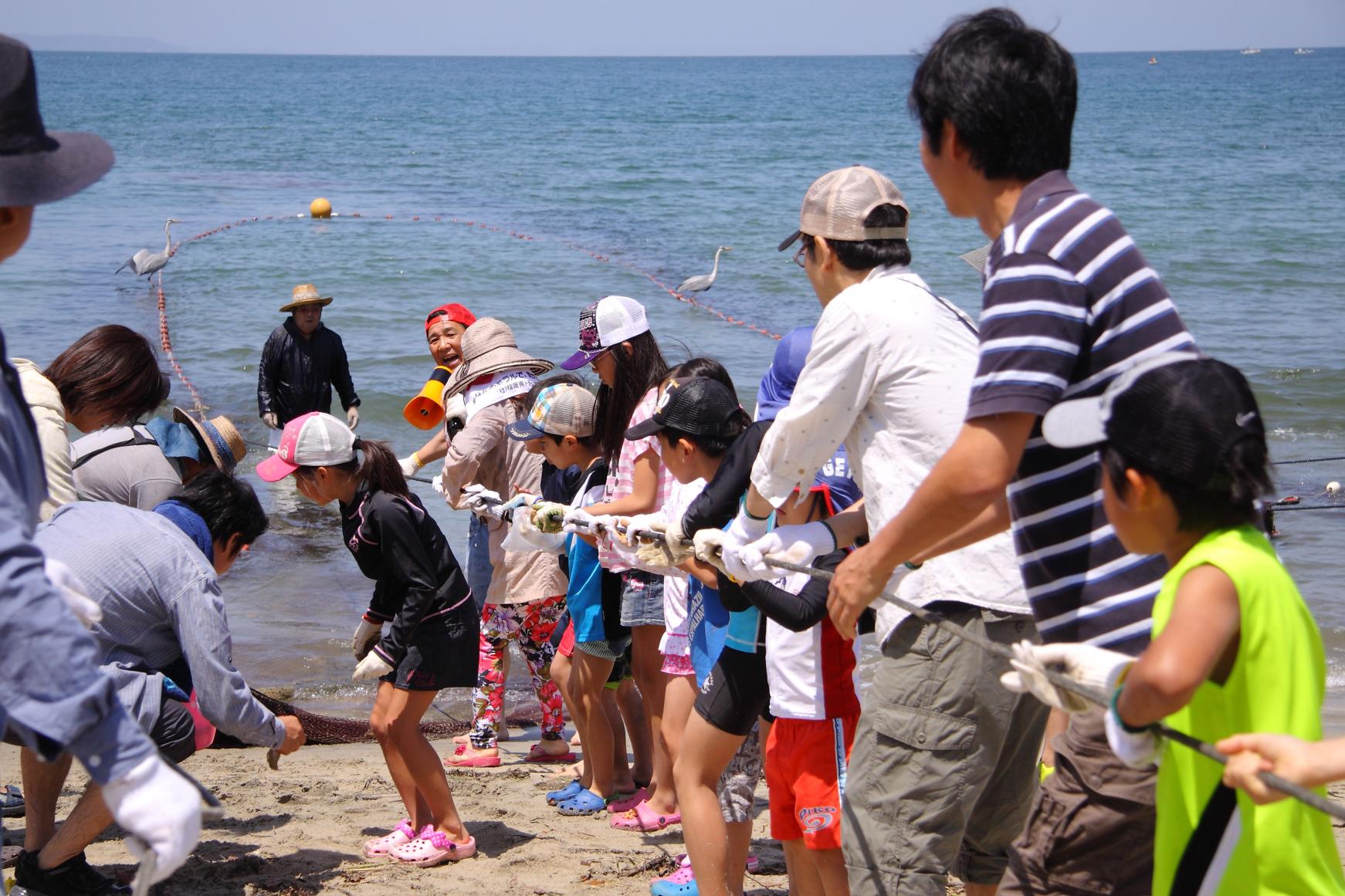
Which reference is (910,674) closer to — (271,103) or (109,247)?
(109,247)

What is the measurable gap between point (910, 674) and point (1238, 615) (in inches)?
33.6

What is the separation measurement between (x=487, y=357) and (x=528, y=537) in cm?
124

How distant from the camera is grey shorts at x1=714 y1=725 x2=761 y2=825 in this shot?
3.70m

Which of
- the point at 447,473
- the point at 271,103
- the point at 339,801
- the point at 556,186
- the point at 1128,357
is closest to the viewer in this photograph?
the point at 1128,357

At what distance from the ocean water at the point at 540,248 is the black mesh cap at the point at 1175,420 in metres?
4.37

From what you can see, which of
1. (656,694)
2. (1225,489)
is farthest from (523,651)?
(1225,489)

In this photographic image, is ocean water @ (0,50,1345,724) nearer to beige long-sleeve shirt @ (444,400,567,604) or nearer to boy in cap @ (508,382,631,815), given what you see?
beige long-sleeve shirt @ (444,400,567,604)

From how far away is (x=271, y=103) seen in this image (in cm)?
6881

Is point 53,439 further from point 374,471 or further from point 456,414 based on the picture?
point 456,414

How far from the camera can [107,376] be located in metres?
4.35

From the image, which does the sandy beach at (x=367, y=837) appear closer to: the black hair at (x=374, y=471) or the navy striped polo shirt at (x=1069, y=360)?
the black hair at (x=374, y=471)

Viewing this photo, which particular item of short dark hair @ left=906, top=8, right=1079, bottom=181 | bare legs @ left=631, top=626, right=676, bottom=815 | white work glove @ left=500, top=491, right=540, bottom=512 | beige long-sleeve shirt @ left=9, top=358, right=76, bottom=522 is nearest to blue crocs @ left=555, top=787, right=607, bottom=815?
bare legs @ left=631, top=626, right=676, bottom=815

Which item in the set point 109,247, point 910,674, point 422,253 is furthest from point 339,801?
point 109,247

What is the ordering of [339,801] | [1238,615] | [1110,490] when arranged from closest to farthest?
1. [1238,615]
2. [1110,490]
3. [339,801]
